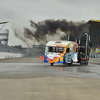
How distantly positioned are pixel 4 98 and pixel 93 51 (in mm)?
98665

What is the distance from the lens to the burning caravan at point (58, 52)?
83.5 feet

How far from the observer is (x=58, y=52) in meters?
25.7

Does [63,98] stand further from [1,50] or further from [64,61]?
[1,50]

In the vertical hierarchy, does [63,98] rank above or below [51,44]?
below

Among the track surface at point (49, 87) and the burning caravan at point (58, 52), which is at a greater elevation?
the burning caravan at point (58, 52)

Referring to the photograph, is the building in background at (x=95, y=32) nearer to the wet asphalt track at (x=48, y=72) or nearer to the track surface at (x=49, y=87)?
the wet asphalt track at (x=48, y=72)

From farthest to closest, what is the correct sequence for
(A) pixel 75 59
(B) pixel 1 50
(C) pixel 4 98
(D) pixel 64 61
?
1. (B) pixel 1 50
2. (A) pixel 75 59
3. (D) pixel 64 61
4. (C) pixel 4 98

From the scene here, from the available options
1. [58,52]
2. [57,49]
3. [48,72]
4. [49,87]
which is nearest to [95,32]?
[57,49]

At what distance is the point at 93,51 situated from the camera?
337 ft

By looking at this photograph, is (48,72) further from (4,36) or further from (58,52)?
(4,36)

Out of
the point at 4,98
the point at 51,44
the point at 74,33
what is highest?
the point at 74,33

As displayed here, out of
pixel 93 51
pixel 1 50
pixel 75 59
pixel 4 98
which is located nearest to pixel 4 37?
pixel 93 51

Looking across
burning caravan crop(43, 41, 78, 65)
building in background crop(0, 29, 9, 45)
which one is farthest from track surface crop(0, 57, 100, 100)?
building in background crop(0, 29, 9, 45)

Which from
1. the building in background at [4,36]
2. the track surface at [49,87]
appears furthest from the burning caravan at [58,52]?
the building in background at [4,36]
